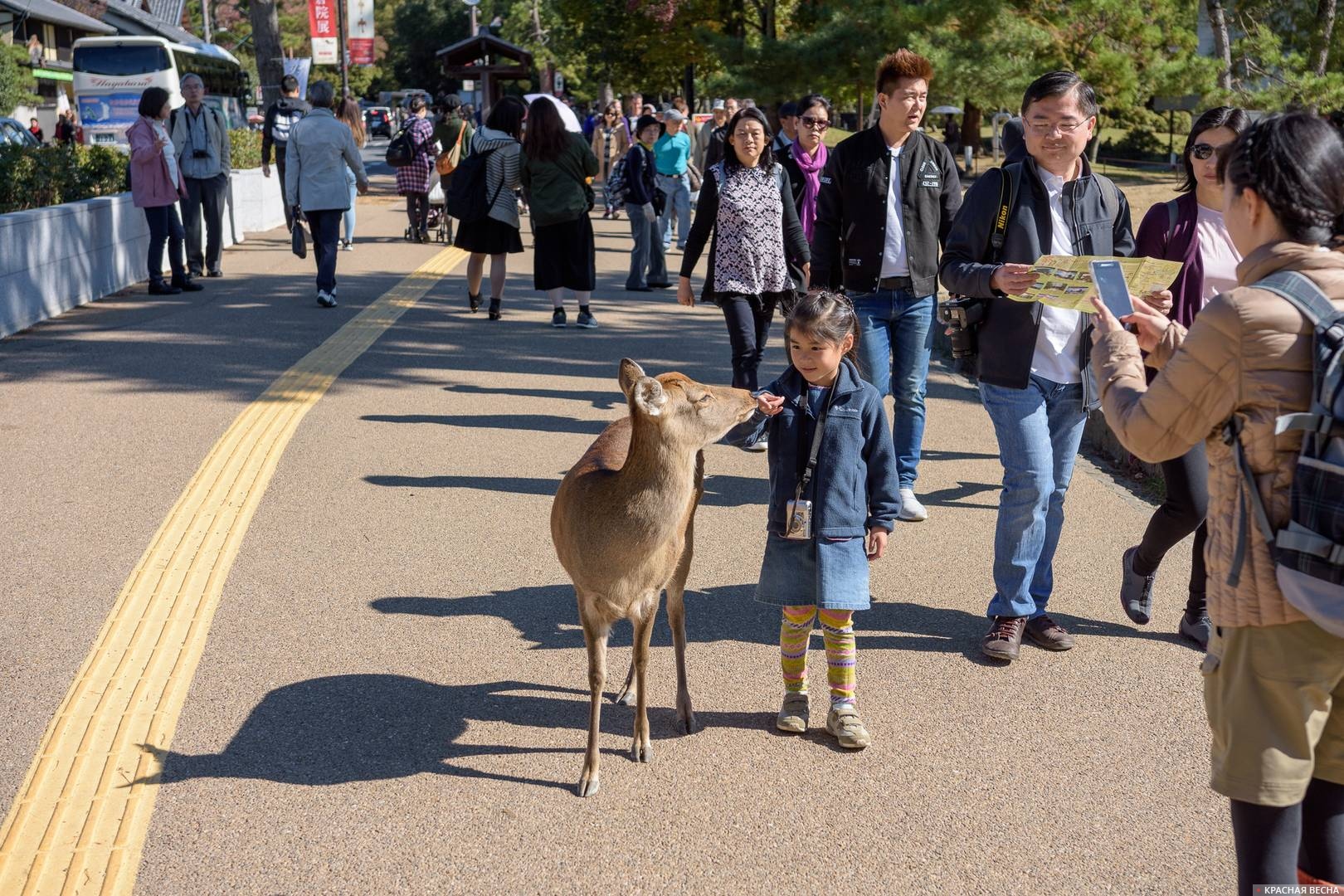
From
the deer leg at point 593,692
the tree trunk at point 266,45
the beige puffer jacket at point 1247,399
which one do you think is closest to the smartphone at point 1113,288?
the beige puffer jacket at point 1247,399

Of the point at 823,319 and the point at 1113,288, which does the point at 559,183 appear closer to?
the point at 823,319

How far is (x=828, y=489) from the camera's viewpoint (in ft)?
14.0

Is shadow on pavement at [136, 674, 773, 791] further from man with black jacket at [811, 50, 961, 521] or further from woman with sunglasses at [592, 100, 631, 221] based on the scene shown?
woman with sunglasses at [592, 100, 631, 221]

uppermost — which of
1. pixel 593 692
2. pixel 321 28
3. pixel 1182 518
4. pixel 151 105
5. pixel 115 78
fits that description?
pixel 321 28

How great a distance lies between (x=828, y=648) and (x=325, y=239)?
9645 mm

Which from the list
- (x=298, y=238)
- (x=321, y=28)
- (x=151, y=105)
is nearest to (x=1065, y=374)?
(x=298, y=238)

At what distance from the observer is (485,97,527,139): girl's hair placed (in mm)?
11969

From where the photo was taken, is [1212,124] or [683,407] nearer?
[683,407]

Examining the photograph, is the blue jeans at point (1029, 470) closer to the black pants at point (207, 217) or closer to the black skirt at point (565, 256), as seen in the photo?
the black skirt at point (565, 256)

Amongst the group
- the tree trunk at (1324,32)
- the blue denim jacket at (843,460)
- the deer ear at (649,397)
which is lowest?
the blue denim jacket at (843,460)

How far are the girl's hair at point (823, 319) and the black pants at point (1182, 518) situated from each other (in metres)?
1.67

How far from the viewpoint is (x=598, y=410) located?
921 centimetres

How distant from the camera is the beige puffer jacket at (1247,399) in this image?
2.52m

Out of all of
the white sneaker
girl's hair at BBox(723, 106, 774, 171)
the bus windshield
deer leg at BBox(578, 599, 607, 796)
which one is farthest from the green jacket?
the bus windshield
